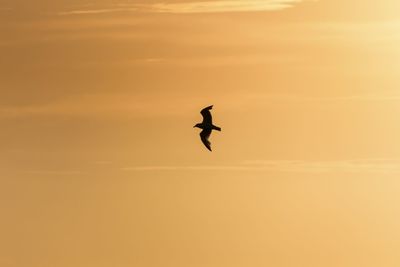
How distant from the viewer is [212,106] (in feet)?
66.7

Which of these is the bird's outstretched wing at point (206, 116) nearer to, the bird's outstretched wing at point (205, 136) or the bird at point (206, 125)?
the bird at point (206, 125)

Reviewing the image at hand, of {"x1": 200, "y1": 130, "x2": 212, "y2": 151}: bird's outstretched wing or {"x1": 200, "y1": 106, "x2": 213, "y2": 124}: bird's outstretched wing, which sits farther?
{"x1": 200, "y1": 106, "x2": 213, "y2": 124}: bird's outstretched wing

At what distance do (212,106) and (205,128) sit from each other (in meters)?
3.24

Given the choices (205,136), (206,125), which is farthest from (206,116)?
(205,136)

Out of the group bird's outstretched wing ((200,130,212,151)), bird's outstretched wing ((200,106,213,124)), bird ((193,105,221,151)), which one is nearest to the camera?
bird's outstretched wing ((200,130,212,151))

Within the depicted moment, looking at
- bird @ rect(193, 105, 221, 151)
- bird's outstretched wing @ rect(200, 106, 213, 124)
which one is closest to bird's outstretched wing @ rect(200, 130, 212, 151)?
bird @ rect(193, 105, 221, 151)

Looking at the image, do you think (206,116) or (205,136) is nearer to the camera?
(205,136)

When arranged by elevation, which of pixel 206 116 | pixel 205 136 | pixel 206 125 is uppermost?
pixel 206 116

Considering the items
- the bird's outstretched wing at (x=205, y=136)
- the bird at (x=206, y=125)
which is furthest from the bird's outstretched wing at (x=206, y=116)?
the bird's outstretched wing at (x=205, y=136)

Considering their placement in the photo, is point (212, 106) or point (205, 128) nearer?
point (212, 106)

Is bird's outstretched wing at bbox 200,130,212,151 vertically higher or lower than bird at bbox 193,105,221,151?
lower

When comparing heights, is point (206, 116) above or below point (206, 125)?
above

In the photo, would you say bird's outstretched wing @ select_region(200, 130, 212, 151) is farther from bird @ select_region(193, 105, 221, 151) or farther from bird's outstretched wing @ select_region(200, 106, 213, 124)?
bird's outstretched wing @ select_region(200, 106, 213, 124)

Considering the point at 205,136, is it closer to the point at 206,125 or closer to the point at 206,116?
the point at 206,125
